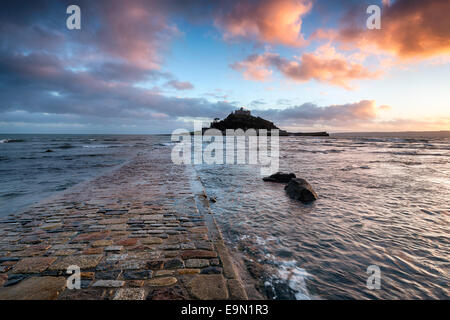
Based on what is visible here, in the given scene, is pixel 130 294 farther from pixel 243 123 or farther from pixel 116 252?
pixel 243 123

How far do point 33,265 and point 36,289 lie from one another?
719mm

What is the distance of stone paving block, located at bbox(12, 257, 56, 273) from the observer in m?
2.93

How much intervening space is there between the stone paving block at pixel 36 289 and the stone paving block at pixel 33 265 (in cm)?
25

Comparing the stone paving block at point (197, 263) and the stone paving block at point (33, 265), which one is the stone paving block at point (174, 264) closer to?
the stone paving block at point (197, 263)

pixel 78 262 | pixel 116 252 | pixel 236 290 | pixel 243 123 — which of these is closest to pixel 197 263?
pixel 236 290

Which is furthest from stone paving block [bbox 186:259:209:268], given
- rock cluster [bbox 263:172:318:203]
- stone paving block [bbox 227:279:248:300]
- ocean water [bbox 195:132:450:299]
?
rock cluster [bbox 263:172:318:203]

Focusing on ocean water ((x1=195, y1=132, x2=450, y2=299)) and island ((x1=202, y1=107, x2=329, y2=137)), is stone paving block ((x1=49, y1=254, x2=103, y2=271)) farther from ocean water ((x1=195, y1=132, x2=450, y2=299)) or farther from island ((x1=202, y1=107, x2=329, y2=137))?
island ((x1=202, y1=107, x2=329, y2=137))

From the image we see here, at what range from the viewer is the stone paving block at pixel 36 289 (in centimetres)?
242

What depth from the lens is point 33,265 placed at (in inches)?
120

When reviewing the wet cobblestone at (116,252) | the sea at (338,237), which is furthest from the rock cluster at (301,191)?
the wet cobblestone at (116,252)

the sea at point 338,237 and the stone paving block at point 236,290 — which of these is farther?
the sea at point 338,237
